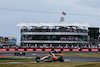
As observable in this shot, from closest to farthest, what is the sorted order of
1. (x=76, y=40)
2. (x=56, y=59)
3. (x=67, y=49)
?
(x=56, y=59), (x=67, y=49), (x=76, y=40)

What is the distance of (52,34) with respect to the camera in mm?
71500

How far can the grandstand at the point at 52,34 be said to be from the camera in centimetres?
7100

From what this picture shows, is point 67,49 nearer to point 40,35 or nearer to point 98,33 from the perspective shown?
point 40,35

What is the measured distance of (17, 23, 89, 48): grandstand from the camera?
233ft

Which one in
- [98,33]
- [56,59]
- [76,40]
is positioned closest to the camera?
[56,59]

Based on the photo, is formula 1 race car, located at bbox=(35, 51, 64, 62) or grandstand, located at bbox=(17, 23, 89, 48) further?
grandstand, located at bbox=(17, 23, 89, 48)

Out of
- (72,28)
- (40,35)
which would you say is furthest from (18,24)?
(72,28)

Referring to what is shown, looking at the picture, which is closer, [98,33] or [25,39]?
[25,39]

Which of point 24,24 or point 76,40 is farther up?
point 24,24

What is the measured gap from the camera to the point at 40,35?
2857 inches

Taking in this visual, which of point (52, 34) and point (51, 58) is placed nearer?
point (51, 58)

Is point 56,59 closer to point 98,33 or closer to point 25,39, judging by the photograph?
point 25,39

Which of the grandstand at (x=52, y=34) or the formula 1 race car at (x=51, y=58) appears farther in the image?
the grandstand at (x=52, y=34)

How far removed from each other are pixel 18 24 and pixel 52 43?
45.2 feet
